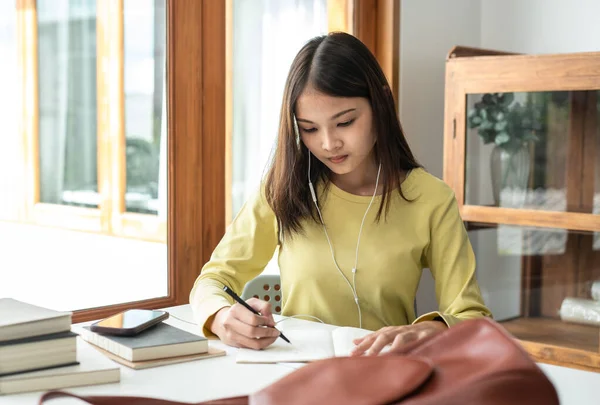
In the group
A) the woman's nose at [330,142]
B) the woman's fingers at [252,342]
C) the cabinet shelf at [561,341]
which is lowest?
the cabinet shelf at [561,341]

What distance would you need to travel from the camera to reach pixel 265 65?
291 centimetres

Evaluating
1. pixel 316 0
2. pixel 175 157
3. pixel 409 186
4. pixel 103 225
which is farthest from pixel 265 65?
pixel 409 186

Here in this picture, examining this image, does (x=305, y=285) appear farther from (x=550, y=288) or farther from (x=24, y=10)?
(x=550, y=288)

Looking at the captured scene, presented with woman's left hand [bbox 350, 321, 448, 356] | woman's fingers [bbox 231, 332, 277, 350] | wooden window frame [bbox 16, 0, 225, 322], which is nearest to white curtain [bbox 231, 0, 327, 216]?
wooden window frame [bbox 16, 0, 225, 322]

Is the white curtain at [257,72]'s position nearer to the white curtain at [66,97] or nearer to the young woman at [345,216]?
the white curtain at [66,97]

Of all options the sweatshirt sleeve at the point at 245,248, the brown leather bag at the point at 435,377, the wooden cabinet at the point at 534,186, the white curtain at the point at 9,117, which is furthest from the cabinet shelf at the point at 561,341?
the brown leather bag at the point at 435,377

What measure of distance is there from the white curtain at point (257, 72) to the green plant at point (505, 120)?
745mm

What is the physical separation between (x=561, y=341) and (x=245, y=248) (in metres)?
1.46

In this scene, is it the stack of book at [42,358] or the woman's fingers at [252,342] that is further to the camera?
the woman's fingers at [252,342]

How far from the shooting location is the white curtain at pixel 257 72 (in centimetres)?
277

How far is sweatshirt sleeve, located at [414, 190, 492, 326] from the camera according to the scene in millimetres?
1633

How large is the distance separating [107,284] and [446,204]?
1.11 metres

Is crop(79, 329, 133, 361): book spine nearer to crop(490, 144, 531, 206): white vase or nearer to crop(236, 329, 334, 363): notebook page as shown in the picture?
crop(236, 329, 334, 363): notebook page

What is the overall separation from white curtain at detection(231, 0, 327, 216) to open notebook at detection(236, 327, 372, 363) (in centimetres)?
119
